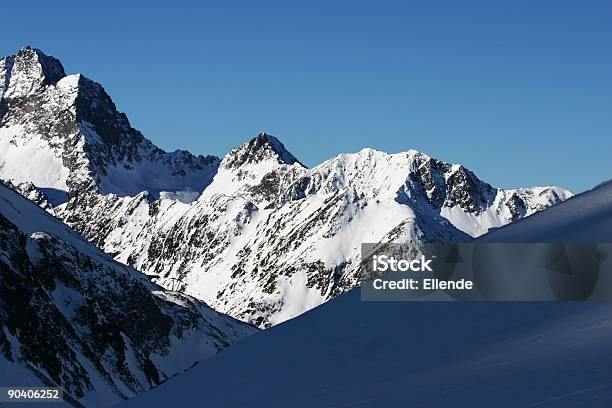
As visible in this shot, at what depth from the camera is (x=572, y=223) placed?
50.5 ft

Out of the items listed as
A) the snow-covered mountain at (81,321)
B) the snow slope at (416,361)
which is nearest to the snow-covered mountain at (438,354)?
the snow slope at (416,361)

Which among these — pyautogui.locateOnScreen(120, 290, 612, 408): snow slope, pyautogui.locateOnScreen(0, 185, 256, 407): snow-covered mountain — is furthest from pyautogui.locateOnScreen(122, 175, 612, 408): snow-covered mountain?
pyautogui.locateOnScreen(0, 185, 256, 407): snow-covered mountain

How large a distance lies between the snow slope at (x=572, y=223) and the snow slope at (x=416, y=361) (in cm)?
216

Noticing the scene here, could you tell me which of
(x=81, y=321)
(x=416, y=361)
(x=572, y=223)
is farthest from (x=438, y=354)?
(x=81, y=321)

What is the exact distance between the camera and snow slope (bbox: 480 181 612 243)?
14.3 metres

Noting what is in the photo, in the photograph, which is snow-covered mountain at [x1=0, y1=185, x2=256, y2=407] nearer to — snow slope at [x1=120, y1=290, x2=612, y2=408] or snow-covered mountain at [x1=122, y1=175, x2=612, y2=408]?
snow slope at [x1=120, y1=290, x2=612, y2=408]

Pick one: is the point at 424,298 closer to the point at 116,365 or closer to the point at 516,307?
the point at 516,307

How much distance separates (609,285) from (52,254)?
93.9m

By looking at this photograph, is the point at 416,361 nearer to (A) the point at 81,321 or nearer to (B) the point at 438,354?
(B) the point at 438,354

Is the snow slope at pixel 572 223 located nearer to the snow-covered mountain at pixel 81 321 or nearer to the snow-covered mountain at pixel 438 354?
the snow-covered mountain at pixel 438 354

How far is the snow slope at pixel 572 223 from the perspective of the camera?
1433 centimetres

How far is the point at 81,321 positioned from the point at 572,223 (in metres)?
85.2

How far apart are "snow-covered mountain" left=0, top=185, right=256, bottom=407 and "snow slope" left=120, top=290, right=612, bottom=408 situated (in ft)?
124

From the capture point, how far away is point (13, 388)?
4841cm
